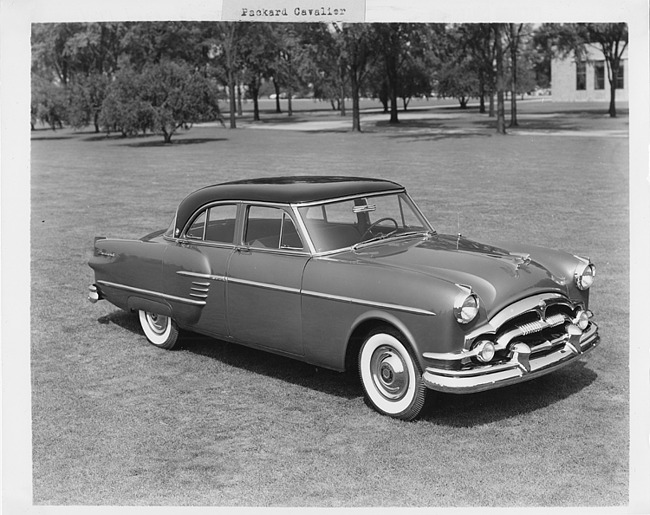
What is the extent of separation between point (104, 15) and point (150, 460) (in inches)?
102

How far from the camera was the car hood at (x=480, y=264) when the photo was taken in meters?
5.05

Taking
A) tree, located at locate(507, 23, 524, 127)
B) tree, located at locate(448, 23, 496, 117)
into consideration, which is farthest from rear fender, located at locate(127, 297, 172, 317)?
tree, located at locate(507, 23, 524, 127)

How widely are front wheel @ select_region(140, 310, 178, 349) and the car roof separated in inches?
34.1

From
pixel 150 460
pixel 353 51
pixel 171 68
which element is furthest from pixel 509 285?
pixel 171 68

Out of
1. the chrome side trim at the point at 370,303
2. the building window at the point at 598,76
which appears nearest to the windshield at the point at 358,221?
the chrome side trim at the point at 370,303

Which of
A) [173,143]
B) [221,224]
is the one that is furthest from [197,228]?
[173,143]

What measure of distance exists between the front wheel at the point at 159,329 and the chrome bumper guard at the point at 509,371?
262cm

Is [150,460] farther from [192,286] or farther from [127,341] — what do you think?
[127,341]

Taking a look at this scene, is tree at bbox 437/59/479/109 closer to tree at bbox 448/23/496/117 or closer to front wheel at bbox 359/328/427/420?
tree at bbox 448/23/496/117

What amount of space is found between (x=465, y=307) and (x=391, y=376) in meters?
0.74

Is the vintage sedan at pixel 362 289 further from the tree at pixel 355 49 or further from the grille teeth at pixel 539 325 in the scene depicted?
the tree at pixel 355 49

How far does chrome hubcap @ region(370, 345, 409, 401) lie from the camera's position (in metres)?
5.11

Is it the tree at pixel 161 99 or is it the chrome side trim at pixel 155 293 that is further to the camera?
the tree at pixel 161 99

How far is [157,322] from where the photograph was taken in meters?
6.90
